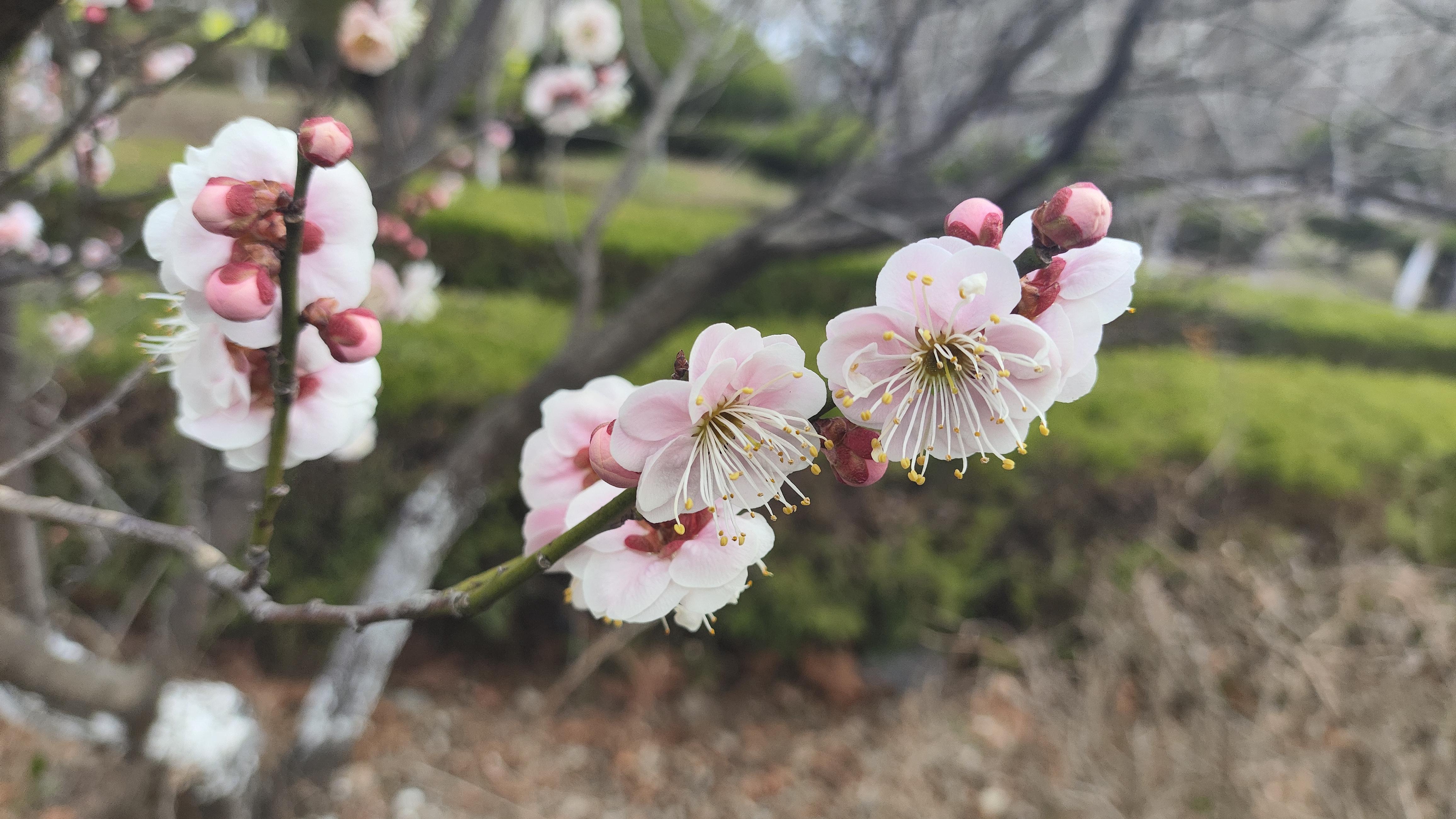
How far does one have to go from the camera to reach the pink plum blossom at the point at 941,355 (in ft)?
1.49

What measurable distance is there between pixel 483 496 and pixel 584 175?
6739mm

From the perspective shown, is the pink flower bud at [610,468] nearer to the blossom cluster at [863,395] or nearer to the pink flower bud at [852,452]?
the blossom cluster at [863,395]

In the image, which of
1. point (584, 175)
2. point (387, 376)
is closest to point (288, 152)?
point (387, 376)

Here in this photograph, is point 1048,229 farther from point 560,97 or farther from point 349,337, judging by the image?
point 560,97

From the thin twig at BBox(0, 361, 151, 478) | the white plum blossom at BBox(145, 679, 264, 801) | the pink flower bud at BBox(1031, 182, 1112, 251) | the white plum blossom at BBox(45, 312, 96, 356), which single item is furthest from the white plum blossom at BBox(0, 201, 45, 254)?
the pink flower bud at BBox(1031, 182, 1112, 251)

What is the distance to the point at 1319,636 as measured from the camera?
83.6 inches

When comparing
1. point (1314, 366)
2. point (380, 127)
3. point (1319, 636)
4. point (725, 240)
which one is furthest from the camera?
point (1314, 366)

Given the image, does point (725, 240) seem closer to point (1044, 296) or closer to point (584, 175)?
point (1044, 296)

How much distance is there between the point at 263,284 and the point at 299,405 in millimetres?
163

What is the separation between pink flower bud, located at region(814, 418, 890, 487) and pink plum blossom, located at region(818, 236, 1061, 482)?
1cm

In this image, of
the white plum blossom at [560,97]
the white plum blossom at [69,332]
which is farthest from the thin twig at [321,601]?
the white plum blossom at [560,97]

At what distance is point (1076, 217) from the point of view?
0.45 meters

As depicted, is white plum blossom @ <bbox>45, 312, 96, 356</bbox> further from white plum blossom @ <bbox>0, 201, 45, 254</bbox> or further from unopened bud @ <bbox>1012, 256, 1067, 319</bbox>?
unopened bud @ <bbox>1012, 256, 1067, 319</bbox>

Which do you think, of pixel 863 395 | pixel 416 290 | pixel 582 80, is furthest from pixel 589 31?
pixel 863 395
